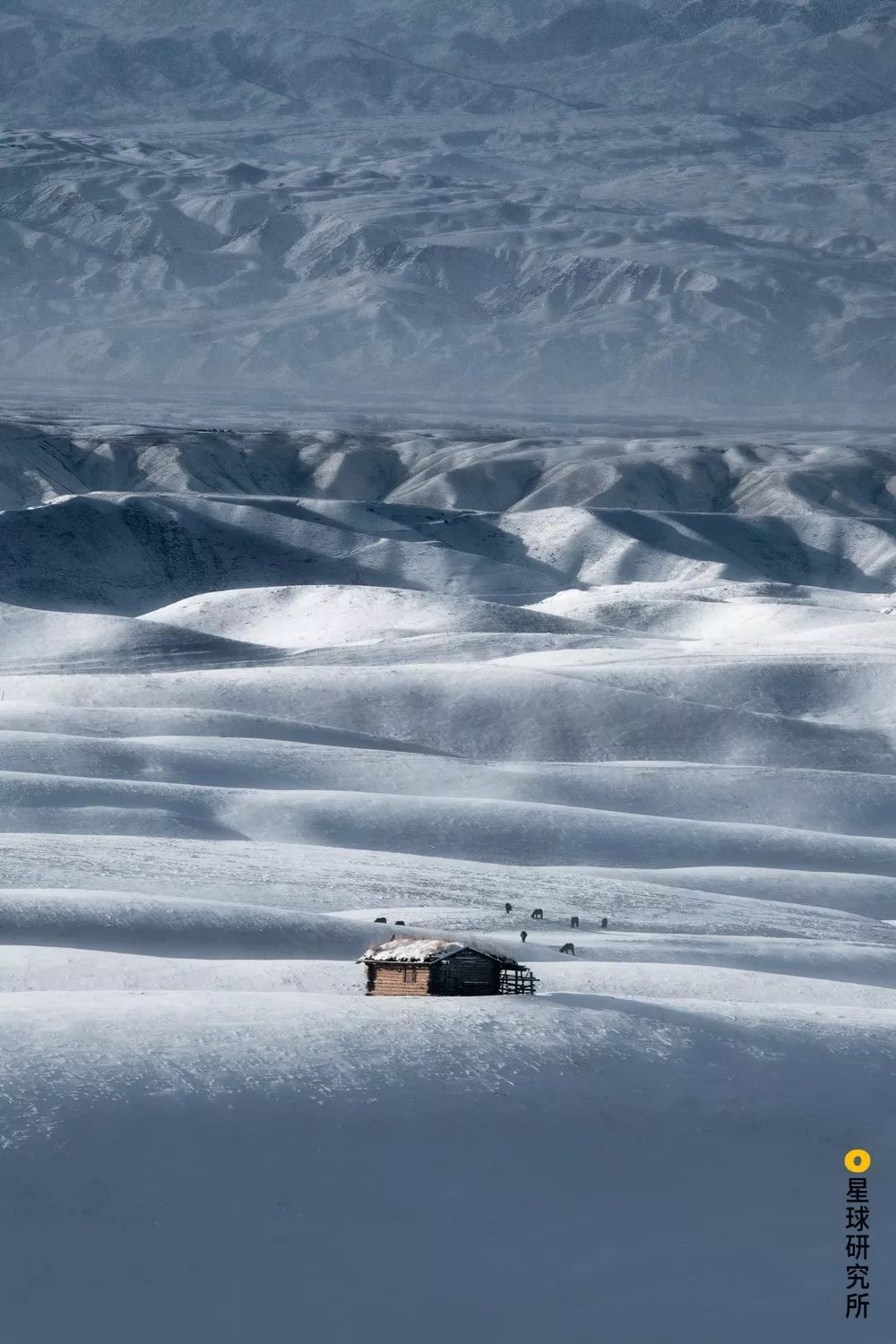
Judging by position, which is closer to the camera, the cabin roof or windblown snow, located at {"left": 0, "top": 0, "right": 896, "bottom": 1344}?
windblown snow, located at {"left": 0, "top": 0, "right": 896, "bottom": 1344}

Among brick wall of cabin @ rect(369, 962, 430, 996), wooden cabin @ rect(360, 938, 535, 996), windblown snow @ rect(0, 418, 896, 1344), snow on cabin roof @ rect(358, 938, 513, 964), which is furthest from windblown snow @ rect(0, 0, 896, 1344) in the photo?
brick wall of cabin @ rect(369, 962, 430, 996)

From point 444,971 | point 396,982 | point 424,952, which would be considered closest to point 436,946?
point 424,952

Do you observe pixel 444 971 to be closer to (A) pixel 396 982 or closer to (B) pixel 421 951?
(B) pixel 421 951

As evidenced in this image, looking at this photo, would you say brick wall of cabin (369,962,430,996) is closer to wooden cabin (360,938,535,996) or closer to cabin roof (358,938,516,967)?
wooden cabin (360,938,535,996)

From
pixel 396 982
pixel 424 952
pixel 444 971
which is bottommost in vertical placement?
pixel 396 982

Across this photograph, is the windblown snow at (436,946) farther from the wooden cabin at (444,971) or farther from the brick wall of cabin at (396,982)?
the brick wall of cabin at (396,982)

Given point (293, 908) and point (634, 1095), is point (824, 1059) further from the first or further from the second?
point (293, 908)

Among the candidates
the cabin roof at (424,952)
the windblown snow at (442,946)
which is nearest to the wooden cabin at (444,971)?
the cabin roof at (424,952)

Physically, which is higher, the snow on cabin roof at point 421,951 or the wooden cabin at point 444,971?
the snow on cabin roof at point 421,951
